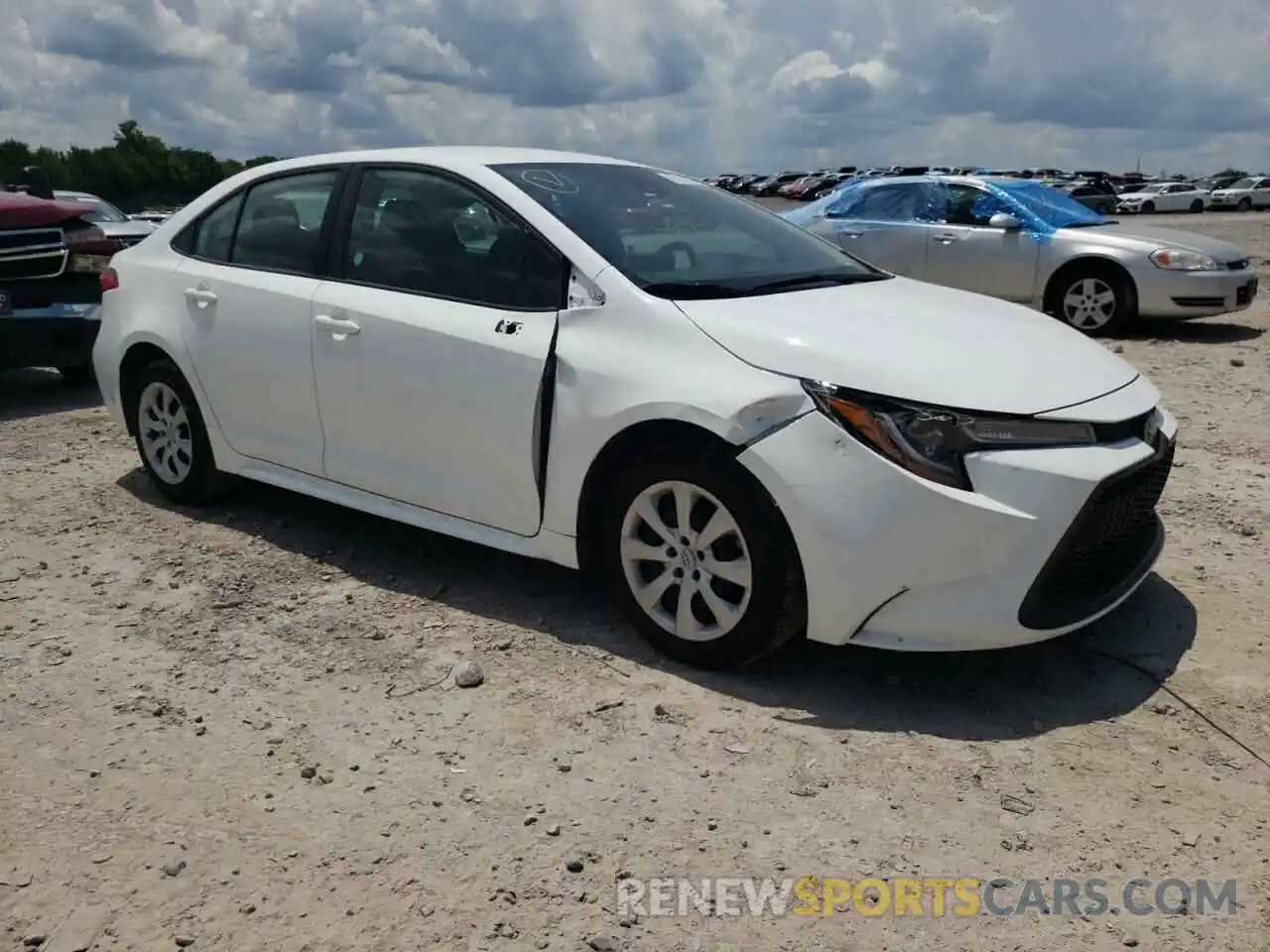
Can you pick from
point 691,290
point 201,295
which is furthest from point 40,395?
point 691,290

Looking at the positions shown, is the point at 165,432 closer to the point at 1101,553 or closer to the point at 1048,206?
the point at 1101,553

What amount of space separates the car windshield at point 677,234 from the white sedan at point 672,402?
0.05 feet

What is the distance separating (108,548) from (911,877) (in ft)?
12.2

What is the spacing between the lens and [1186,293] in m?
10.0

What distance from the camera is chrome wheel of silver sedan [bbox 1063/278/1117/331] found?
10305 millimetres

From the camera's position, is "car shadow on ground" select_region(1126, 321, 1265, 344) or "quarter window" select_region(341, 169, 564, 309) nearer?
"quarter window" select_region(341, 169, 564, 309)

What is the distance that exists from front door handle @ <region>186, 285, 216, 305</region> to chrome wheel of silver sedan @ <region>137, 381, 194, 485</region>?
18.5 inches

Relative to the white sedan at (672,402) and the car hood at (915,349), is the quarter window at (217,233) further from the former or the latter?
the car hood at (915,349)

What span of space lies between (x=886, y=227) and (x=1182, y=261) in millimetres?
2579

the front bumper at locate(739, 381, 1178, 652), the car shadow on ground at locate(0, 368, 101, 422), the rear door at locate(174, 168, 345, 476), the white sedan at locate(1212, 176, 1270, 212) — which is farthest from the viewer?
the white sedan at locate(1212, 176, 1270, 212)

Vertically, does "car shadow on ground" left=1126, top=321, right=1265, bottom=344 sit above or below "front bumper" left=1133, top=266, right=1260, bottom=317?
below

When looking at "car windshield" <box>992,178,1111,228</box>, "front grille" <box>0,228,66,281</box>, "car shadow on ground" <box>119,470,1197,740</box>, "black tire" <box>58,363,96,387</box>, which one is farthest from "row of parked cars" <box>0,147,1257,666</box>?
"car windshield" <box>992,178,1111,228</box>

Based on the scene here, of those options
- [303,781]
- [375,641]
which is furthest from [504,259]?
[303,781]

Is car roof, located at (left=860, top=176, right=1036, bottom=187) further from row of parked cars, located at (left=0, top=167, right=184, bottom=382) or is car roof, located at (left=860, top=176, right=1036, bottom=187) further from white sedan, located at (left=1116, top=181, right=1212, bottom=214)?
white sedan, located at (left=1116, top=181, right=1212, bottom=214)
